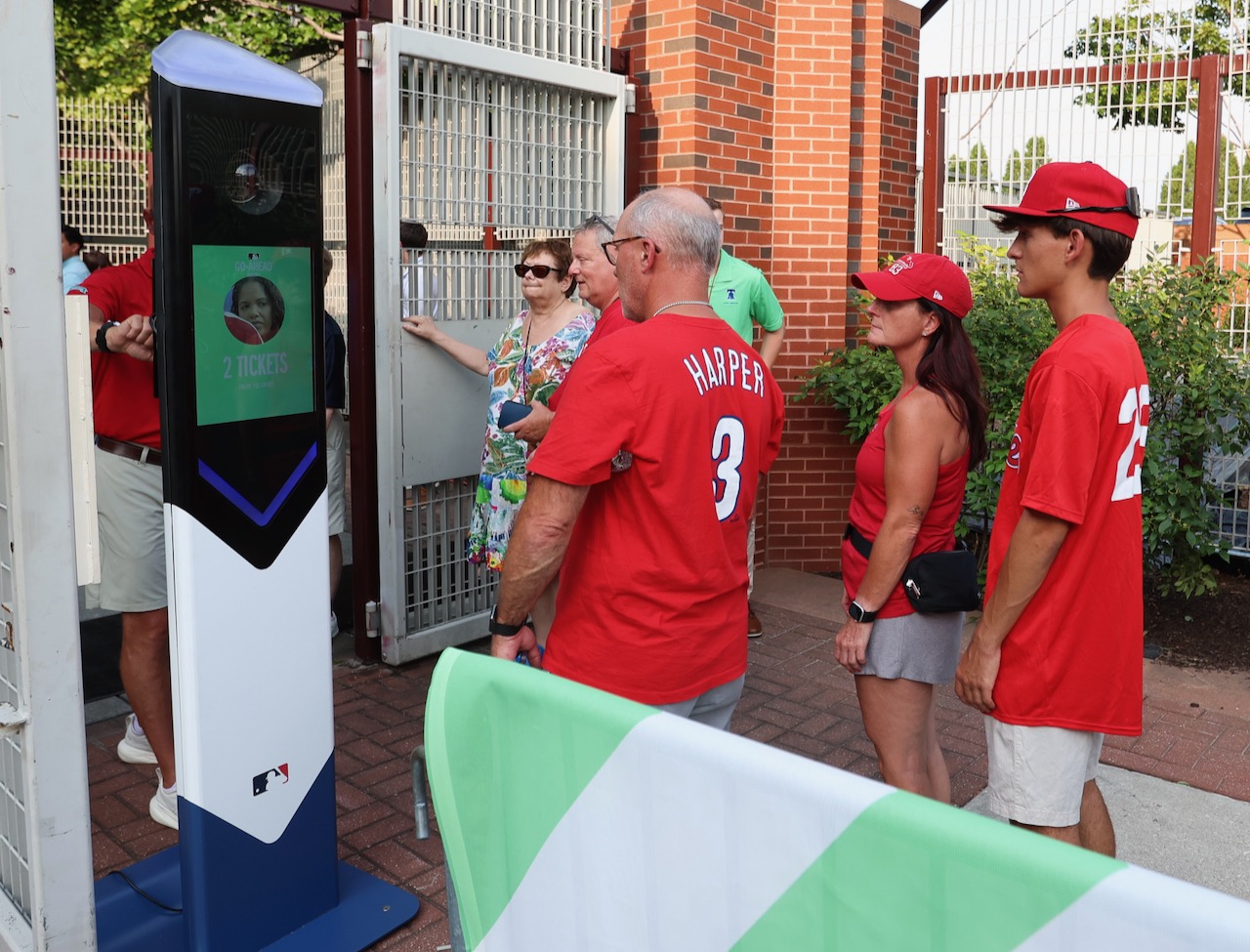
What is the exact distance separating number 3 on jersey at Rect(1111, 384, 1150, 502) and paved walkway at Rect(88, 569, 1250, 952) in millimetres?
1944

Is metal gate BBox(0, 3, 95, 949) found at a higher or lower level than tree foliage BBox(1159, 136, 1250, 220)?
lower

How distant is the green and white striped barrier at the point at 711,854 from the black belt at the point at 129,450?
7.55 feet

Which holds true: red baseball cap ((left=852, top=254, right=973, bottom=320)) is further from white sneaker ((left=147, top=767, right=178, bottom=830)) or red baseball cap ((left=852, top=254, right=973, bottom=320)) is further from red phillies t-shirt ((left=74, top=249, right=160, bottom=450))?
white sneaker ((left=147, top=767, right=178, bottom=830))

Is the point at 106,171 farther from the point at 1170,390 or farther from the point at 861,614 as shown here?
the point at 861,614

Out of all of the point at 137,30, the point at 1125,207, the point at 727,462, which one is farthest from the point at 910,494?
the point at 137,30

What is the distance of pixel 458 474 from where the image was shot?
557 centimetres

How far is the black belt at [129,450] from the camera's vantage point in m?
3.68

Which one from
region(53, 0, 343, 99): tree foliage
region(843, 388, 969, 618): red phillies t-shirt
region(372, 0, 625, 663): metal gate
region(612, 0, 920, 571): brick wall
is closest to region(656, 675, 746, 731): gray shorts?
region(843, 388, 969, 618): red phillies t-shirt

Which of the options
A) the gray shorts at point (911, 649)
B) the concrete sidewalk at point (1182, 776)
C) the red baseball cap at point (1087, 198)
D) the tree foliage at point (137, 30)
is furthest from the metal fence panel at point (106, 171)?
the red baseball cap at point (1087, 198)

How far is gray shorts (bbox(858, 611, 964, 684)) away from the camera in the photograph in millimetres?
3023

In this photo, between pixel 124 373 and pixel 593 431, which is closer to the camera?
pixel 593 431

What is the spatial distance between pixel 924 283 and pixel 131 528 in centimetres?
253

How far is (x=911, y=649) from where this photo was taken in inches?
119

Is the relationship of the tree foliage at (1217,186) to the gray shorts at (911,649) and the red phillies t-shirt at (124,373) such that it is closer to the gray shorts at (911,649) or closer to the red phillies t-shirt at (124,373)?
the gray shorts at (911,649)
